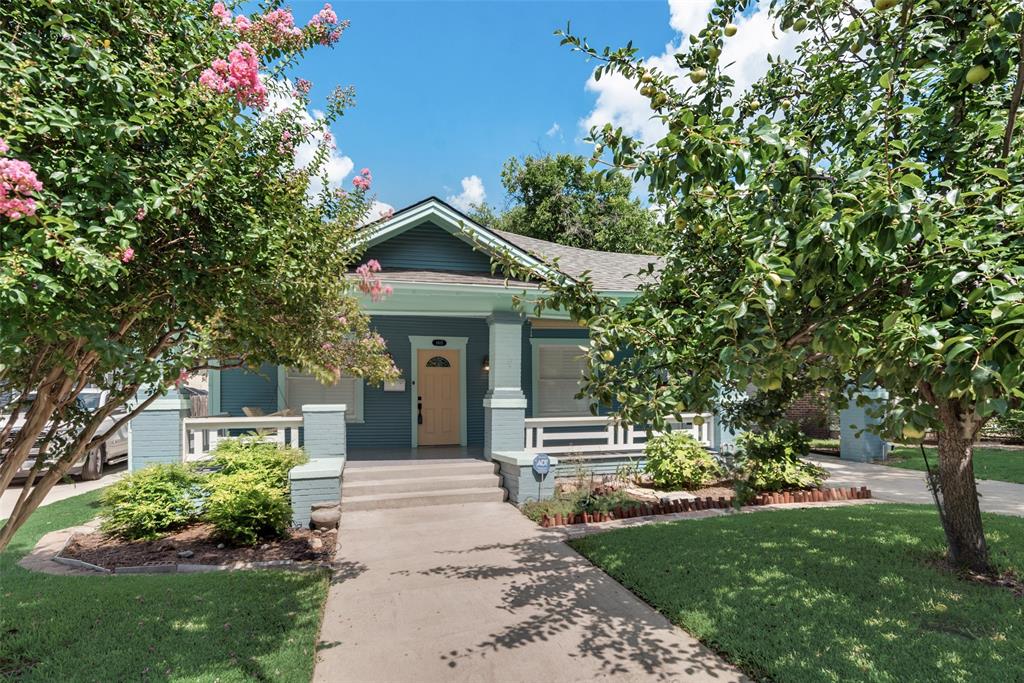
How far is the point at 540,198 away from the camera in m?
27.9

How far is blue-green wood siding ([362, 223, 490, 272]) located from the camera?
1005cm

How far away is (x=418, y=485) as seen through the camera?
8453 millimetres

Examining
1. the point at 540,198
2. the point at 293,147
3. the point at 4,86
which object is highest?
the point at 540,198

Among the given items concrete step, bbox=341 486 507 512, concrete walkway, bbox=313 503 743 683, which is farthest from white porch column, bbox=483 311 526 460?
concrete walkway, bbox=313 503 743 683

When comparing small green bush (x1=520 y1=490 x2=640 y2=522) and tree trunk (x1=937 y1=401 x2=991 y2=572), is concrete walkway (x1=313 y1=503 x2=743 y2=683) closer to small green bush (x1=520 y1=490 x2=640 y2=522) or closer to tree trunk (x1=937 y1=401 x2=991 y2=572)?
small green bush (x1=520 y1=490 x2=640 y2=522)

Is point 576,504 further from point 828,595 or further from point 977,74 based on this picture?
point 977,74

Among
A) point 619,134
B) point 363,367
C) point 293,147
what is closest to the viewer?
point 619,134

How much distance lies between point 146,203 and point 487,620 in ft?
12.5

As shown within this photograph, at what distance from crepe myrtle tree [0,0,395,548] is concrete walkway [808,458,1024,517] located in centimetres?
1023

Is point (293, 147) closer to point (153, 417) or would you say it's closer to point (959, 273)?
point (959, 273)

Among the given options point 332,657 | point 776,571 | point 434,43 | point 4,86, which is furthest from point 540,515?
point 434,43

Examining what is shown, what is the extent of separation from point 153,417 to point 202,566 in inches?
140

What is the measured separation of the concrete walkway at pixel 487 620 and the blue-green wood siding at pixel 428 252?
5.24 m

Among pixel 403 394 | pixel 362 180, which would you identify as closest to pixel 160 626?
pixel 362 180
